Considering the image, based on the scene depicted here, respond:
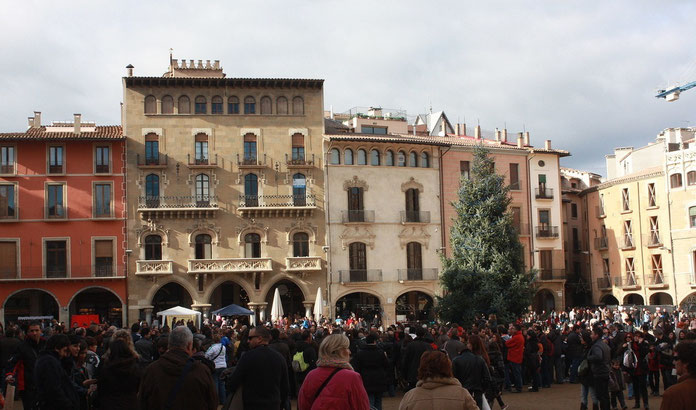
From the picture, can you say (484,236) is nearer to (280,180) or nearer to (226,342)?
(280,180)

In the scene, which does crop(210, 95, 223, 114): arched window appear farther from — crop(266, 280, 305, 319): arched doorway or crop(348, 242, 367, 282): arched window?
crop(348, 242, 367, 282): arched window

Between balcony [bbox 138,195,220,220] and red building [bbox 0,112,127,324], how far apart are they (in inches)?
53.3

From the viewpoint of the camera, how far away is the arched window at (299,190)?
47.8m

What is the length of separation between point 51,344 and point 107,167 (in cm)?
3868

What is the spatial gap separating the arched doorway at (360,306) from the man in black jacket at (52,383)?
3918 cm

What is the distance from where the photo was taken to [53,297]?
1799 inches

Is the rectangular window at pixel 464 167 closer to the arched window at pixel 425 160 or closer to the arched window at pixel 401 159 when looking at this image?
the arched window at pixel 425 160

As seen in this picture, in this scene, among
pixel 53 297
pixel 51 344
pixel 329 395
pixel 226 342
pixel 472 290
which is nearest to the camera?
pixel 329 395

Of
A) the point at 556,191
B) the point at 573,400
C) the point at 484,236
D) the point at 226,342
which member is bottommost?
the point at 573,400

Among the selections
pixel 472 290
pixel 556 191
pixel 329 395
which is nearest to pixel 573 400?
pixel 329 395

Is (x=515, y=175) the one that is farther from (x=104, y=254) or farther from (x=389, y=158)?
(x=104, y=254)

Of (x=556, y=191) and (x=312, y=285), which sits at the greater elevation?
(x=556, y=191)

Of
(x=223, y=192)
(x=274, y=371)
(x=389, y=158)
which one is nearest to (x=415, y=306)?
(x=389, y=158)

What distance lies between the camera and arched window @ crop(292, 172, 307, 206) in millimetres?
47781
